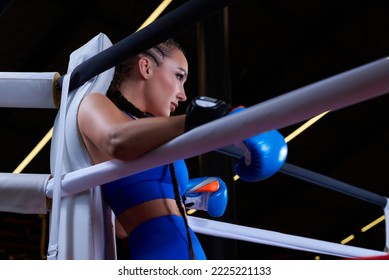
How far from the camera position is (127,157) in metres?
0.86

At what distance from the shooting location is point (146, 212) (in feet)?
3.47

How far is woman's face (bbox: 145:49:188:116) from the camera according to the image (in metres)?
1.17

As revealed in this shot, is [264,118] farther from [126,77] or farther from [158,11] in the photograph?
[158,11]

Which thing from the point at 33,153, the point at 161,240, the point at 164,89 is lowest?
the point at 161,240

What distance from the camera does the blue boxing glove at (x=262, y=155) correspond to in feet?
2.73

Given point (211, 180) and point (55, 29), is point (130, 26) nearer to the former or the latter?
point (55, 29)

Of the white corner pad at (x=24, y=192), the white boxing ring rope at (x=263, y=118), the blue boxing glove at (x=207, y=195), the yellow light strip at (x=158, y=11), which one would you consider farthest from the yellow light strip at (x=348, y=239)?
the white boxing ring rope at (x=263, y=118)

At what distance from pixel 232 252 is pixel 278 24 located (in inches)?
168

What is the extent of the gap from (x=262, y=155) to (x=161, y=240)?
315mm

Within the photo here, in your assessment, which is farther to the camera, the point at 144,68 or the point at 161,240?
the point at 144,68

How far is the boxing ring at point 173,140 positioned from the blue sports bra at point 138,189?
37mm

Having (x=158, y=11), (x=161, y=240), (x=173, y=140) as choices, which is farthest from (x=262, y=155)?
(x=158, y=11)

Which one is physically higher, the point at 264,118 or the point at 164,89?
the point at 164,89
